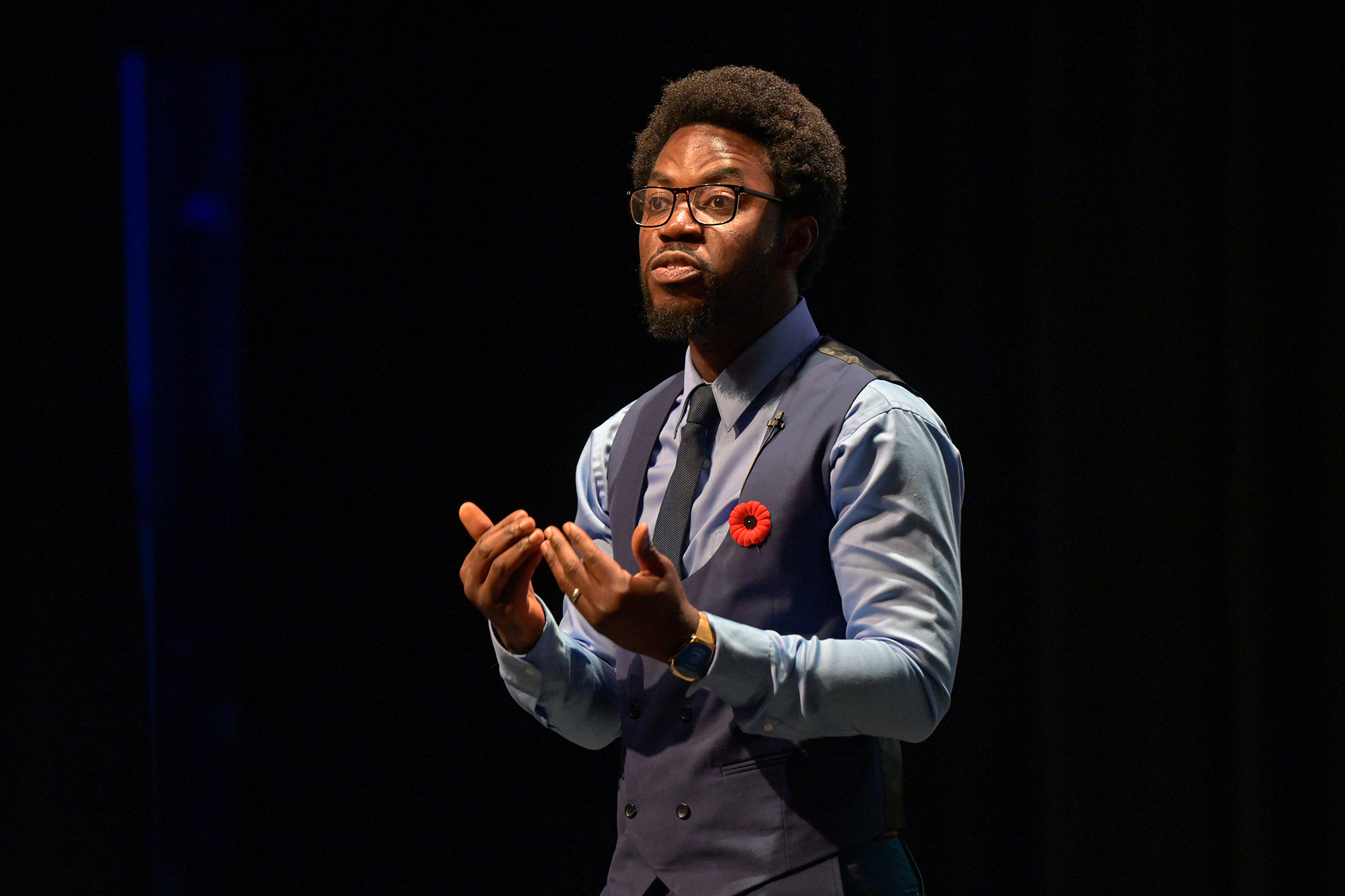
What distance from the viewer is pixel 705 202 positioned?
4.70ft

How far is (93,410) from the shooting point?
7.89ft

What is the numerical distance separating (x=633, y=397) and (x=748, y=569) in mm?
1367

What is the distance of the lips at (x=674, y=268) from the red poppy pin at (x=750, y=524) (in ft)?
1.04

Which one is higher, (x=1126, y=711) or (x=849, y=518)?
(x=849, y=518)

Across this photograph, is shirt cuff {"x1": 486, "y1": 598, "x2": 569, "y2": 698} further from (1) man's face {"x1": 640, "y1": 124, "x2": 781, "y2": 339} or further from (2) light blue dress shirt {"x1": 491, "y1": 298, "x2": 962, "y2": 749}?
(1) man's face {"x1": 640, "y1": 124, "x2": 781, "y2": 339}

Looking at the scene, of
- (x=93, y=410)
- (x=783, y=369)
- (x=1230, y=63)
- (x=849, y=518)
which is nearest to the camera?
(x=849, y=518)

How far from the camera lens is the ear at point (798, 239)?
4.90ft

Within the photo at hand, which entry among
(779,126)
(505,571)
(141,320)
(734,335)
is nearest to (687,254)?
(734,335)

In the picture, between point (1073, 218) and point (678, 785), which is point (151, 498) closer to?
point (678, 785)

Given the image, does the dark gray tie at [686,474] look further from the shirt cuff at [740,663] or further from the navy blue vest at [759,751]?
the shirt cuff at [740,663]

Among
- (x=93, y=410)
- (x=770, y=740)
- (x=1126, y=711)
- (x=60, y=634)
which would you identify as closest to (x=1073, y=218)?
(x=1126, y=711)

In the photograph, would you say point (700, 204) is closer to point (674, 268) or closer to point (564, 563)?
point (674, 268)

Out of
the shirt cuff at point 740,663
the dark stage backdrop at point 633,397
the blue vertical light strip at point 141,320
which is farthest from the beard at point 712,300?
the blue vertical light strip at point 141,320

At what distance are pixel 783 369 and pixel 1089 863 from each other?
135 cm
